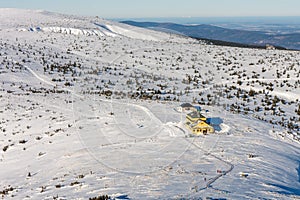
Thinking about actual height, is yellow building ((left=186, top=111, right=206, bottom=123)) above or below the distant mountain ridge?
below

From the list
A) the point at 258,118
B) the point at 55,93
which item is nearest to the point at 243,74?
the point at 258,118

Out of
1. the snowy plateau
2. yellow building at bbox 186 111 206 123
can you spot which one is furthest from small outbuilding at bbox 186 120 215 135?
yellow building at bbox 186 111 206 123

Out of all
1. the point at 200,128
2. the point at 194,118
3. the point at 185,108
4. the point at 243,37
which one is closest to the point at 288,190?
the point at 200,128

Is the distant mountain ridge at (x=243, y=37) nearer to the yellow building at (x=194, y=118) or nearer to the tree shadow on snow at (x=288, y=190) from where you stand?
the yellow building at (x=194, y=118)

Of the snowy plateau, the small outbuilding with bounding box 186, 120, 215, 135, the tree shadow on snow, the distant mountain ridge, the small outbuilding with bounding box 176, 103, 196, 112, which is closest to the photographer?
the tree shadow on snow

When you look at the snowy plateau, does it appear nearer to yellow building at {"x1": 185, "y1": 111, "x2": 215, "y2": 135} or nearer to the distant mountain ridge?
yellow building at {"x1": 185, "y1": 111, "x2": 215, "y2": 135}


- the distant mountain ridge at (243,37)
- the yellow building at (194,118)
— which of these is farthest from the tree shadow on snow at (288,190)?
the distant mountain ridge at (243,37)

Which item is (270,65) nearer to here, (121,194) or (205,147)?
(205,147)

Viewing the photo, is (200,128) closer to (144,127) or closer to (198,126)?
(198,126)
